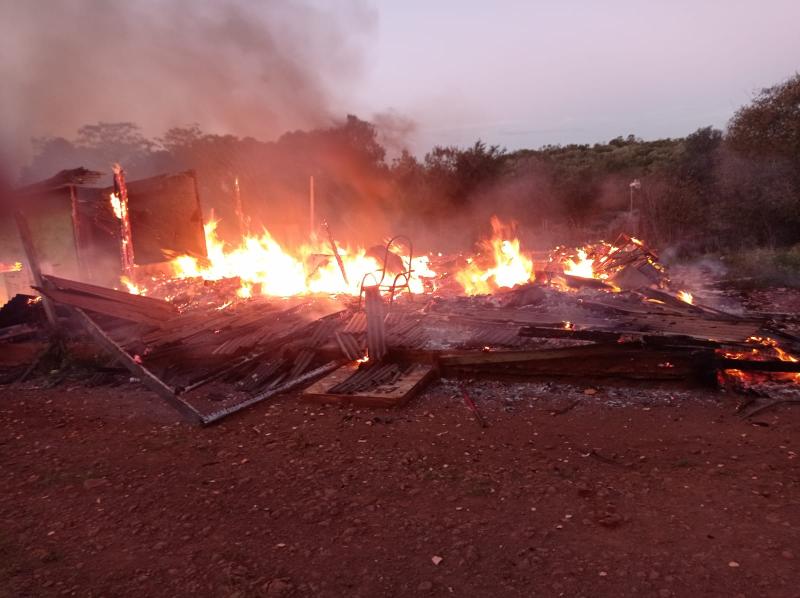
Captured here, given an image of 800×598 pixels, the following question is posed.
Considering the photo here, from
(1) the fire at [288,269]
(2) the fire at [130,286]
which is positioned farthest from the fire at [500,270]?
(2) the fire at [130,286]

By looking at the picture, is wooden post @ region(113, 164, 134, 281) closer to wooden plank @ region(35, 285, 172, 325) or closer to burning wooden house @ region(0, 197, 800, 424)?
burning wooden house @ region(0, 197, 800, 424)

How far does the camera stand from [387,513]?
3717 mm

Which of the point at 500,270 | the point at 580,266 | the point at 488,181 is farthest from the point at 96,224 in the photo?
the point at 488,181

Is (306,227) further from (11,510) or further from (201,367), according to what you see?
(11,510)

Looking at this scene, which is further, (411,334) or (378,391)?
(411,334)

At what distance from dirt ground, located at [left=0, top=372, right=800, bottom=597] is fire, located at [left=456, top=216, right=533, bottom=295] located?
5140mm

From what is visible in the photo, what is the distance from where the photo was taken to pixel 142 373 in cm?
676

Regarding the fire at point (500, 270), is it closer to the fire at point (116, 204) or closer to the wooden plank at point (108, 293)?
the wooden plank at point (108, 293)

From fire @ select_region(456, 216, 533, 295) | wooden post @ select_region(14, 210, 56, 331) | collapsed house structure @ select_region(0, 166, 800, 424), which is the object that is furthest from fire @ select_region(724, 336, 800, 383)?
wooden post @ select_region(14, 210, 56, 331)

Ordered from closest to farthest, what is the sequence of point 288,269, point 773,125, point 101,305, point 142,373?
1. point 142,373
2. point 101,305
3. point 288,269
4. point 773,125

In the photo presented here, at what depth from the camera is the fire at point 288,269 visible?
38.6 ft

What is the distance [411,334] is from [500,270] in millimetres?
4384

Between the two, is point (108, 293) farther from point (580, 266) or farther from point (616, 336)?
point (580, 266)

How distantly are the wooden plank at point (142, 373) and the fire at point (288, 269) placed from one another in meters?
3.71
